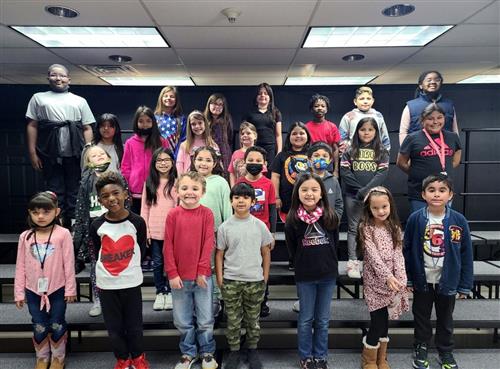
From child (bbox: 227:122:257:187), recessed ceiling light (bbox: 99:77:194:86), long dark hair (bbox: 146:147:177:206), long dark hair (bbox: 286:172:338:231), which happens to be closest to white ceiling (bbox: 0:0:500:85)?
recessed ceiling light (bbox: 99:77:194:86)

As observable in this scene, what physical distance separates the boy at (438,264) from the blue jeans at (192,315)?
1.19m

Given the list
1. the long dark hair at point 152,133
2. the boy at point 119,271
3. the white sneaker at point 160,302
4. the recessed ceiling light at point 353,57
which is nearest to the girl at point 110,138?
the long dark hair at point 152,133

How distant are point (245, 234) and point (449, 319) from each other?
129 centimetres

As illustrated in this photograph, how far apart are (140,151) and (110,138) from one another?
0.26m

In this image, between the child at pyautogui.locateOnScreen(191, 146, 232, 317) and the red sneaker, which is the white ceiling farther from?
the red sneaker

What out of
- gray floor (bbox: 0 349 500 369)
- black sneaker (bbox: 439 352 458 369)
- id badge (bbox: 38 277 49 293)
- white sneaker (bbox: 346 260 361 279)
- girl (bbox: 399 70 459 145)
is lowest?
gray floor (bbox: 0 349 500 369)

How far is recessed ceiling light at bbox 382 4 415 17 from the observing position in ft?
8.77

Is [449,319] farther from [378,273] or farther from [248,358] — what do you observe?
[248,358]

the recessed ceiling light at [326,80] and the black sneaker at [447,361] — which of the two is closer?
the black sneaker at [447,361]

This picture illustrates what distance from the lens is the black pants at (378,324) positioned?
6.68 ft

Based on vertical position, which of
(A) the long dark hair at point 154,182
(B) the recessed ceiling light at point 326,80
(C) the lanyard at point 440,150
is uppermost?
(B) the recessed ceiling light at point 326,80

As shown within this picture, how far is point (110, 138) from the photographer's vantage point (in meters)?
2.60

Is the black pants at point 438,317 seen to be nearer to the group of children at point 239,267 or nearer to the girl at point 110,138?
the group of children at point 239,267

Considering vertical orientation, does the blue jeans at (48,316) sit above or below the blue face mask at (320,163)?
below
